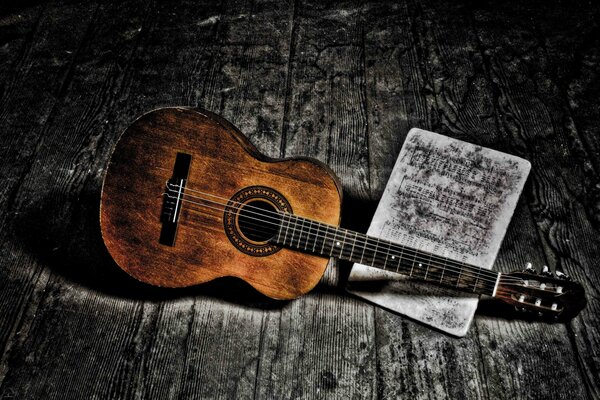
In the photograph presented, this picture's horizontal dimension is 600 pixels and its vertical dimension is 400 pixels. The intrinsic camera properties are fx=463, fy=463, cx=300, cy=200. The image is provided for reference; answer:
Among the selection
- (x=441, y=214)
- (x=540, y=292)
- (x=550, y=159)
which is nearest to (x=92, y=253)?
(x=441, y=214)

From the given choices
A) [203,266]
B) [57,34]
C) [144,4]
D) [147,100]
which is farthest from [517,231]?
[57,34]

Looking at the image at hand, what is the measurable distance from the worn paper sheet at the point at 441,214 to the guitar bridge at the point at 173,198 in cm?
55

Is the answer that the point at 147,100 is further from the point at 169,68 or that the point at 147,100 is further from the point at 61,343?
the point at 61,343

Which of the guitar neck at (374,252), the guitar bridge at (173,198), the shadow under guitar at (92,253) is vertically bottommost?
the shadow under guitar at (92,253)

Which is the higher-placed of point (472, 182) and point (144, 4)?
point (144, 4)

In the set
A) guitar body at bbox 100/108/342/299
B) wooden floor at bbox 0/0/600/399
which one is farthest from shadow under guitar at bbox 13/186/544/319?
guitar body at bbox 100/108/342/299

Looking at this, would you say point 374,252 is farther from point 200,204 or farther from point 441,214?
point 200,204

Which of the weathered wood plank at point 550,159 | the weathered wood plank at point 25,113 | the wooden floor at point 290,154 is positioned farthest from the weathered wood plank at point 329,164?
the weathered wood plank at point 25,113

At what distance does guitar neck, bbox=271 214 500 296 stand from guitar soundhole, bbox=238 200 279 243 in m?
0.03

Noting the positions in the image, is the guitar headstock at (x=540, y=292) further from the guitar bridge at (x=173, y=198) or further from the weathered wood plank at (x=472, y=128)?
the guitar bridge at (x=173, y=198)

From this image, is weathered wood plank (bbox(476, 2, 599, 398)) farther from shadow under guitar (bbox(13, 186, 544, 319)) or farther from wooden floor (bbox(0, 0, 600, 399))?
shadow under guitar (bbox(13, 186, 544, 319))

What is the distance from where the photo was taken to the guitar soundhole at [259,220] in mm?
1261

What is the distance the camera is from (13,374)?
4.25ft

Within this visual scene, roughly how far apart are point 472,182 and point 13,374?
148cm
